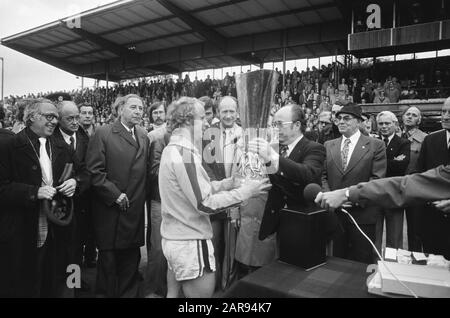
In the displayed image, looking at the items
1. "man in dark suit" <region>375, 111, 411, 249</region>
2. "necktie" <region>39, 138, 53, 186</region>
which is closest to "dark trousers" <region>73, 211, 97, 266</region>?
"necktie" <region>39, 138, 53, 186</region>

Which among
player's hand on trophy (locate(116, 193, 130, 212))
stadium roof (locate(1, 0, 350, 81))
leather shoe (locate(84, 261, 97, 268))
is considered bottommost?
leather shoe (locate(84, 261, 97, 268))

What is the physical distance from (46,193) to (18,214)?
0.29 meters

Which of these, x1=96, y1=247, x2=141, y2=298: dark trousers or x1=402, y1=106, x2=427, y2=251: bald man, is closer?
x1=96, y1=247, x2=141, y2=298: dark trousers

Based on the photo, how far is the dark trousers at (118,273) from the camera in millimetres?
2996

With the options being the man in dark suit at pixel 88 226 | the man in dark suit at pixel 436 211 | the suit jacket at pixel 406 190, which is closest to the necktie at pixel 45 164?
the man in dark suit at pixel 88 226

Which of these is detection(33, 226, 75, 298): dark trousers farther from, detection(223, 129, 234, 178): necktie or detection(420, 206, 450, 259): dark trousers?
detection(420, 206, 450, 259): dark trousers

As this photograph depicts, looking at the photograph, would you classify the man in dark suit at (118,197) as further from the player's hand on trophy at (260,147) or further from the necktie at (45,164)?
the player's hand on trophy at (260,147)

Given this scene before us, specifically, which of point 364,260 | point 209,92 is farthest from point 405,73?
point 364,260

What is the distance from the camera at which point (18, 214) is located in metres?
2.54

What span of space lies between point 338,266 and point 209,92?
636 inches

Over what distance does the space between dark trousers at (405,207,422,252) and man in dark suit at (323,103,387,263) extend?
0.41 meters

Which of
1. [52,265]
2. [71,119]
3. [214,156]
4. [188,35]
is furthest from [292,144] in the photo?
[188,35]

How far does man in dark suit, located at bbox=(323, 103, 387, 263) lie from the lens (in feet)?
9.58
